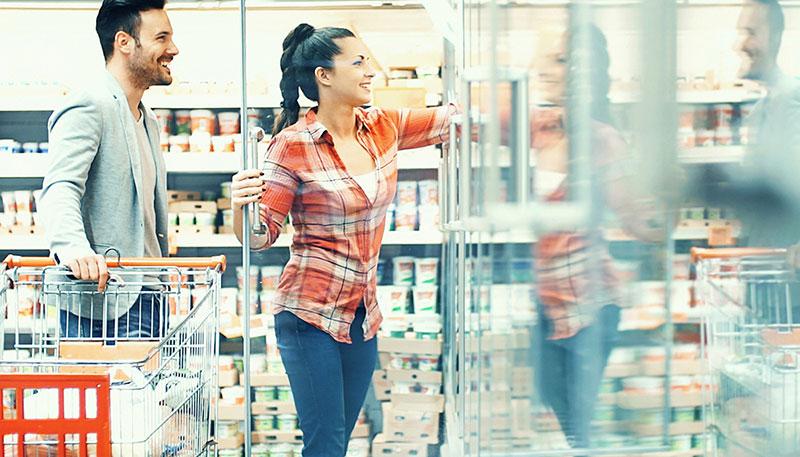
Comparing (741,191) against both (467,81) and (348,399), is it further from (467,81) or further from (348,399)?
(348,399)

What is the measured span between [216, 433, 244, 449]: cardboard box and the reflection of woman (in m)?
1.77

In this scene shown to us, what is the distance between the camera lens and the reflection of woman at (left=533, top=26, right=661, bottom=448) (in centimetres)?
150

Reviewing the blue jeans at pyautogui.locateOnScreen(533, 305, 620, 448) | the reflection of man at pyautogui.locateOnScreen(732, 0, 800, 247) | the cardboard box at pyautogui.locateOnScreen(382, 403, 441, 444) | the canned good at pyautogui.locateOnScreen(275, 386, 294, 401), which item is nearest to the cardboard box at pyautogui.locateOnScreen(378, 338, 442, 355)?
the cardboard box at pyautogui.locateOnScreen(382, 403, 441, 444)

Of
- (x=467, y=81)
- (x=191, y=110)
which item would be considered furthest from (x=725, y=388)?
(x=191, y=110)

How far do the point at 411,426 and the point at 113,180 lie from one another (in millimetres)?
1142

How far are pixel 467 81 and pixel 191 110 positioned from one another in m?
1.63

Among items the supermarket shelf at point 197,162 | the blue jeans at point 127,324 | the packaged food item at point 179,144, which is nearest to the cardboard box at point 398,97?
the supermarket shelf at point 197,162

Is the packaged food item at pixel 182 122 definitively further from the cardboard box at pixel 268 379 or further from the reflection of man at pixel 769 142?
the reflection of man at pixel 769 142

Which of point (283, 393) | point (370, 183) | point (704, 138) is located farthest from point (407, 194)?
point (704, 138)

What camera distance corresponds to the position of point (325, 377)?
2955 mm

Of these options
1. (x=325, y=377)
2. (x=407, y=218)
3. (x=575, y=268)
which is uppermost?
(x=407, y=218)

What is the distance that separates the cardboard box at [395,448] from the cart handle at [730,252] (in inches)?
77.2

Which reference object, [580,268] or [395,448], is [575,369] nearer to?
[580,268]

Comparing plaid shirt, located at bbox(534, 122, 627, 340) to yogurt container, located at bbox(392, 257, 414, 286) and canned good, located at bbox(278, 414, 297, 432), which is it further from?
canned good, located at bbox(278, 414, 297, 432)
